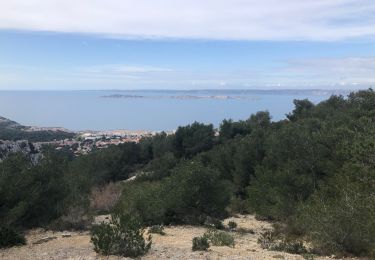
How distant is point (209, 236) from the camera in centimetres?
1266

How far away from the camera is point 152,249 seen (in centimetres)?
1120

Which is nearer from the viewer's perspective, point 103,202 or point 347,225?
point 347,225

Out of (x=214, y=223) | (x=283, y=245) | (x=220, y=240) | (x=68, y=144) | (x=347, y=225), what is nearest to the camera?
(x=347, y=225)

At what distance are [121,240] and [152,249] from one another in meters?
1.00

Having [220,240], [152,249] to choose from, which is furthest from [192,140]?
[152,249]

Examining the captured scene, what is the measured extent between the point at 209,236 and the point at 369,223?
420 centimetres

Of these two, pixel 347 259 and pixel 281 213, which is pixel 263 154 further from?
pixel 347 259

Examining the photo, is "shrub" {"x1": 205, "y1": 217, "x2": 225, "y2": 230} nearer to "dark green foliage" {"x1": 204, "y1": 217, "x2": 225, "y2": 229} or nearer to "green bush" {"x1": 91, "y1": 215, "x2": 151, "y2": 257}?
"dark green foliage" {"x1": 204, "y1": 217, "x2": 225, "y2": 229}

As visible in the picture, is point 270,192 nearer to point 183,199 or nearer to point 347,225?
point 183,199

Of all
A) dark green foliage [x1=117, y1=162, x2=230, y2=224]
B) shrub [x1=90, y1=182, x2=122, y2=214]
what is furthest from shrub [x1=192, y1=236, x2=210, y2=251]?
shrub [x1=90, y1=182, x2=122, y2=214]

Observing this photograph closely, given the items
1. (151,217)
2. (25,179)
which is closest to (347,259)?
(151,217)

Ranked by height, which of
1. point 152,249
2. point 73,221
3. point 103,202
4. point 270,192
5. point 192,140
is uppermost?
point 152,249

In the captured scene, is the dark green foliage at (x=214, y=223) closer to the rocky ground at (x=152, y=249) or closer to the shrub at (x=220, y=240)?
the rocky ground at (x=152, y=249)

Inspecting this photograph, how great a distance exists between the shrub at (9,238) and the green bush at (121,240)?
10.1 ft
